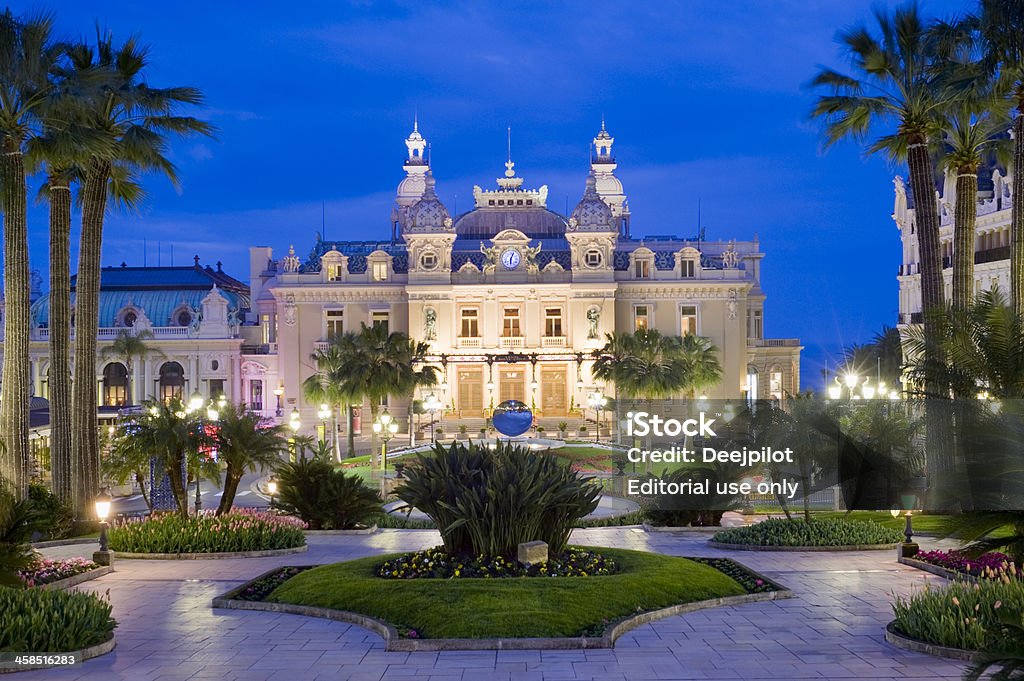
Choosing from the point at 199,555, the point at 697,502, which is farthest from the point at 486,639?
the point at 697,502

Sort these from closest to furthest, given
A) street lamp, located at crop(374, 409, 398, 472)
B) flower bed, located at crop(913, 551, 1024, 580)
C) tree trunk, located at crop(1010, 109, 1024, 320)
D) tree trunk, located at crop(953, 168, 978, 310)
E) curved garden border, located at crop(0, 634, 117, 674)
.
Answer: curved garden border, located at crop(0, 634, 117, 674)
flower bed, located at crop(913, 551, 1024, 580)
tree trunk, located at crop(1010, 109, 1024, 320)
tree trunk, located at crop(953, 168, 978, 310)
street lamp, located at crop(374, 409, 398, 472)

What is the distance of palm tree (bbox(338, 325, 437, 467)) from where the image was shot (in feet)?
171

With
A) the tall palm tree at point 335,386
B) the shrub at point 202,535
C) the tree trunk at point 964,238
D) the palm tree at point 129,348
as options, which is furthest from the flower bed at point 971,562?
the palm tree at point 129,348

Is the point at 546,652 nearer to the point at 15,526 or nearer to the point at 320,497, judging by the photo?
the point at 15,526

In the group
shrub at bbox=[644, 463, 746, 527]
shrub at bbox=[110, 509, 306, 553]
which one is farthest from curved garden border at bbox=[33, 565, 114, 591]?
shrub at bbox=[644, 463, 746, 527]

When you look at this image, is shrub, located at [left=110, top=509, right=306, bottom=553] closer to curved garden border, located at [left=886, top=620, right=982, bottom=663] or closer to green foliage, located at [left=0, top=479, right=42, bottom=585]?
green foliage, located at [left=0, top=479, right=42, bottom=585]

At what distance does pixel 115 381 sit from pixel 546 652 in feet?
216

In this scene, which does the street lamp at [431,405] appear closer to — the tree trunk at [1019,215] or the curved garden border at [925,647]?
the tree trunk at [1019,215]

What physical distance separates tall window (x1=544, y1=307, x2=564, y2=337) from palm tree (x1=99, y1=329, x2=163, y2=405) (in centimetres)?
2642

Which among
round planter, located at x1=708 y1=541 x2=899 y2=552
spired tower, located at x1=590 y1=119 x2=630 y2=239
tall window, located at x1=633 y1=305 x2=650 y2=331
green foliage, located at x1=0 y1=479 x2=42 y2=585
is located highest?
spired tower, located at x1=590 y1=119 x2=630 y2=239

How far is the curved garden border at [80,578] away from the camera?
63.6 ft

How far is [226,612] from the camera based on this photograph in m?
17.5

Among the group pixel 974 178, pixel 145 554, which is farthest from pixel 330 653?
pixel 974 178

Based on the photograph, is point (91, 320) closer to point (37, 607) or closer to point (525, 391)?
point (37, 607)
